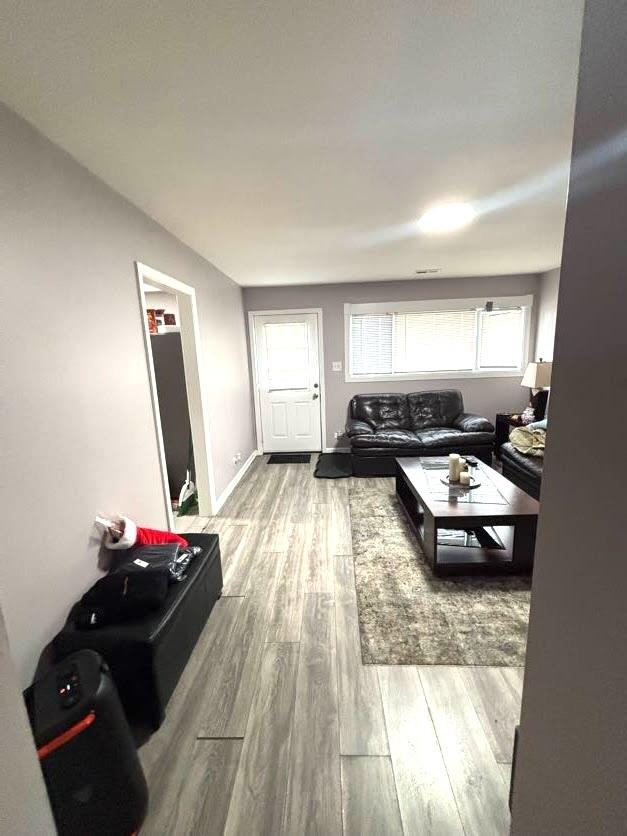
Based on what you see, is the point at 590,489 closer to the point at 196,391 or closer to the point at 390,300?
the point at 196,391

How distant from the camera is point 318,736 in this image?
54.1 inches

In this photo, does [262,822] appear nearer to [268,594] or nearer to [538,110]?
[268,594]

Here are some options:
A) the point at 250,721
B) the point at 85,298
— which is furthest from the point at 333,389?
the point at 250,721

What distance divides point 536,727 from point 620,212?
982mm

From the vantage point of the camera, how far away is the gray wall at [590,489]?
0.48 m

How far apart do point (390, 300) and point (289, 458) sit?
8.62 feet

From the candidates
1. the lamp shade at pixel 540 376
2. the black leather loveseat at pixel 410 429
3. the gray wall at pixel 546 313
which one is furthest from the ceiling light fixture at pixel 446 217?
the gray wall at pixel 546 313

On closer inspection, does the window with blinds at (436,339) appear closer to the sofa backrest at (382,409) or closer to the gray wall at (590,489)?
the sofa backrest at (382,409)

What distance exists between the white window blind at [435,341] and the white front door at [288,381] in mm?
1244

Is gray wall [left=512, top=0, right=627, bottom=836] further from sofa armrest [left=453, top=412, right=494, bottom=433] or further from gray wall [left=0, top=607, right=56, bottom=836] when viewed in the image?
sofa armrest [left=453, top=412, right=494, bottom=433]

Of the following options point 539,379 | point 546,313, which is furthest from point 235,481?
point 546,313

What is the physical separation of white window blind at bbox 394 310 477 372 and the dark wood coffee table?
97.0 inches

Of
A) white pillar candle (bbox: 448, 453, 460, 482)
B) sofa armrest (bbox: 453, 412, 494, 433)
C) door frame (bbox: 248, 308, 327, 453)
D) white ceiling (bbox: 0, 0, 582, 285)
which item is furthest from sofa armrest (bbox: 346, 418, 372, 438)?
white ceiling (bbox: 0, 0, 582, 285)

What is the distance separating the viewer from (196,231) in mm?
2541
